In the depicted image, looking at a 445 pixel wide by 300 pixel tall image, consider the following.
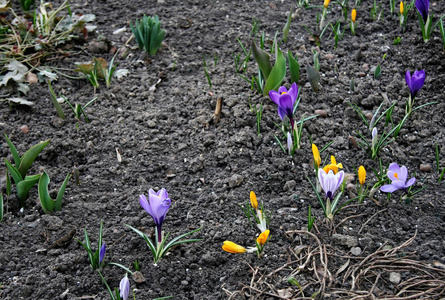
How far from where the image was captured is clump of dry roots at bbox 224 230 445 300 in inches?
65.7

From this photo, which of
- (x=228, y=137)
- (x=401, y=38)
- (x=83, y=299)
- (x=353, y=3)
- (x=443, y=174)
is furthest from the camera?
(x=353, y=3)

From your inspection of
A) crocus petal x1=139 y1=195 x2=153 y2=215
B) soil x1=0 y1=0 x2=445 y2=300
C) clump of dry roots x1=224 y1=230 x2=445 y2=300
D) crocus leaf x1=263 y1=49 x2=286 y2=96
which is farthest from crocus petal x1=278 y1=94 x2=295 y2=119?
crocus petal x1=139 y1=195 x2=153 y2=215

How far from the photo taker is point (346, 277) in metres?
1.74

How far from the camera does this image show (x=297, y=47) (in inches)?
118

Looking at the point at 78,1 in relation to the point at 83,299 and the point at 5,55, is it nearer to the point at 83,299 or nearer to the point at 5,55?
the point at 5,55

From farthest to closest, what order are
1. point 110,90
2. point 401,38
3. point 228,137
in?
point 401,38 → point 110,90 → point 228,137

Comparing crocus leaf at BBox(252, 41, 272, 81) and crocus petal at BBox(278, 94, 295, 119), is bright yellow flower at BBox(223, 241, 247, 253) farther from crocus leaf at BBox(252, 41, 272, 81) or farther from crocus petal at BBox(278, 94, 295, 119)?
crocus leaf at BBox(252, 41, 272, 81)

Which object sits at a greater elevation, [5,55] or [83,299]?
[5,55]

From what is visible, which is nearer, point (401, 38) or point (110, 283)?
point (110, 283)

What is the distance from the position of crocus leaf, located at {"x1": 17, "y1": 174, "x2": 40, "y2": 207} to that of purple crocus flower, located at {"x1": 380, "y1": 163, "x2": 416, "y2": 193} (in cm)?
152

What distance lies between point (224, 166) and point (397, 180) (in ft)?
→ 2.68

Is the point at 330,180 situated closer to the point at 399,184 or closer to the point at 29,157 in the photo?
the point at 399,184

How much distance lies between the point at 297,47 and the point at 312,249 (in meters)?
1.56

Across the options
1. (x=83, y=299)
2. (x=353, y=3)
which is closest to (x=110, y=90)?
(x=83, y=299)
